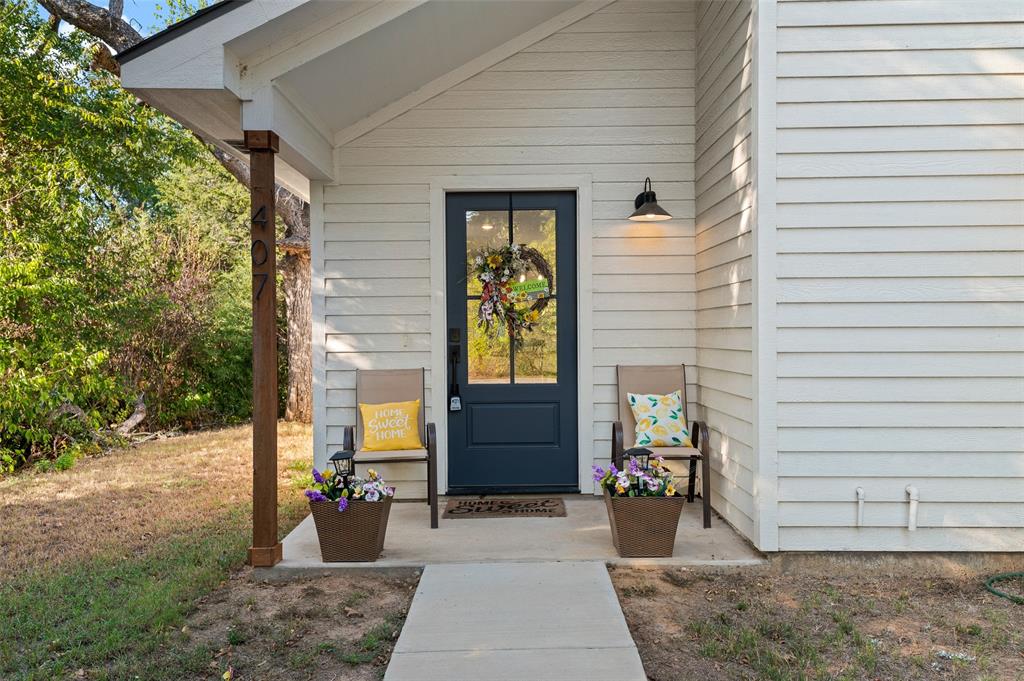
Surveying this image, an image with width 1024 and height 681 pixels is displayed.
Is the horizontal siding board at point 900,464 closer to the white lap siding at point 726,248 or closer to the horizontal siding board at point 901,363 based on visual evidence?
the white lap siding at point 726,248

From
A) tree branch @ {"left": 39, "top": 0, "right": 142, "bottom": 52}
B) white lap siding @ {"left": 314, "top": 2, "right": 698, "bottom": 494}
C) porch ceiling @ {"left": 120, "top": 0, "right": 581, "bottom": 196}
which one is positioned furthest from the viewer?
tree branch @ {"left": 39, "top": 0, "right": 142, "bottom": 52}

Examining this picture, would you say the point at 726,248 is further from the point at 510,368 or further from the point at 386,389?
the point at 386,389

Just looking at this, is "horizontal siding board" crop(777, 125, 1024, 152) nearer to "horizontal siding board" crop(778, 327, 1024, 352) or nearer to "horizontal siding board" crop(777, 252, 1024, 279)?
"horizontal siding board" crop(777, 252, 1024, 279)

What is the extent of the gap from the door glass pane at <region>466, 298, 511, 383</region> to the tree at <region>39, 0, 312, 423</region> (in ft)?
11.5

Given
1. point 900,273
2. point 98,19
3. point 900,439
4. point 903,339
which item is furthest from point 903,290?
point 98,19

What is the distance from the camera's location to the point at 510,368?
15.9ft

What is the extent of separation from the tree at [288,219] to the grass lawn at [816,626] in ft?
19.0

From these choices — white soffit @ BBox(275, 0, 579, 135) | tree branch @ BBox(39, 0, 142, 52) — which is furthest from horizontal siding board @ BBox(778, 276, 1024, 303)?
tree branch @ BBox(39, 0, 142, 52)

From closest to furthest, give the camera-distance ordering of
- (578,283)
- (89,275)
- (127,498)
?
(578,283) < (127,498) < (89,275)

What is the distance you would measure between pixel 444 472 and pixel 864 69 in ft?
10.9

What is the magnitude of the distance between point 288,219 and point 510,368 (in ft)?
14.6

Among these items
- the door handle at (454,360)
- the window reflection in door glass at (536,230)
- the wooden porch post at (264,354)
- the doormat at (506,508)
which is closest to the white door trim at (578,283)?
the door handle at (454,360)

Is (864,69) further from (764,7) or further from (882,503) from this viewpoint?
(882,503)

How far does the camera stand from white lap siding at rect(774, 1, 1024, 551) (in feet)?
11.0
